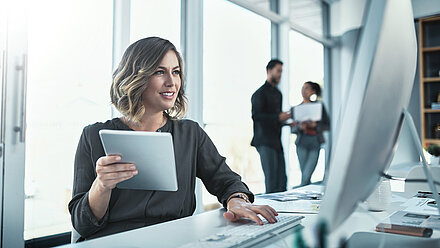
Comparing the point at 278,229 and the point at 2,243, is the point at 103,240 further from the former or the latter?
the point at 2,243

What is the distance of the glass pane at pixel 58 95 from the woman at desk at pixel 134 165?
0.90 m

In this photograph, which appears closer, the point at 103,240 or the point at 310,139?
the point at 103,240

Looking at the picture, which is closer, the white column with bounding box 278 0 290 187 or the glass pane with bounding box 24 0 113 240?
the glass pane with bounding box 24 0 113 240

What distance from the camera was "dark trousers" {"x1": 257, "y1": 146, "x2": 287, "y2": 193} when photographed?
3.32m

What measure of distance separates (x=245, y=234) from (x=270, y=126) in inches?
102

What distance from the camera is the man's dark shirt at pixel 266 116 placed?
10.5ft

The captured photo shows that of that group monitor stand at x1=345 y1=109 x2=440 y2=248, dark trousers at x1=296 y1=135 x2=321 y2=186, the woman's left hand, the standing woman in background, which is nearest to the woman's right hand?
the woman's left hand

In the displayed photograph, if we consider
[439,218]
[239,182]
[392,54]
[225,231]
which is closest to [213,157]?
[239,182]

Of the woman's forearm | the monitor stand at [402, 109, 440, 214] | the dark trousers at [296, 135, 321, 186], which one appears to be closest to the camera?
the monitor stand at [402, 109, 440, 214]

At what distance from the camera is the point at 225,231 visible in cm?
75

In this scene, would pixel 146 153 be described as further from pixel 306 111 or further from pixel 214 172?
pixel 306 111

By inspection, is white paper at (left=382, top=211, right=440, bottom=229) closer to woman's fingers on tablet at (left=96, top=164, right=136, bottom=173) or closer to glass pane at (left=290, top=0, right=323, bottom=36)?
woman's fingers on tablet at (left=96, top=164, right=136, bottom=173)

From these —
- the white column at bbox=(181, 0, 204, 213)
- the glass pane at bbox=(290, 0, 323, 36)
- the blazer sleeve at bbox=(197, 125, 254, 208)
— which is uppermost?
the glass pane at bbox=(290, 0, 323, 36)

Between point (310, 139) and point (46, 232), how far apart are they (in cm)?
269
